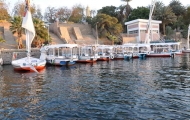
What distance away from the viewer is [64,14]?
93.3 metres

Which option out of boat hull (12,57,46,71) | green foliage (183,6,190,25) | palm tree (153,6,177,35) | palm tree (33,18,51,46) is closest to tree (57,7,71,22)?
palm tree (153,6,177,35)

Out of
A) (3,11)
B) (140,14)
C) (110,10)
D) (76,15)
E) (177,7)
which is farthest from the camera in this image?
(177,7)

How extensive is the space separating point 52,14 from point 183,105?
85.6m

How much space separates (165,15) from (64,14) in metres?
41.6

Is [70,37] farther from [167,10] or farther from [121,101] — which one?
[121,101]

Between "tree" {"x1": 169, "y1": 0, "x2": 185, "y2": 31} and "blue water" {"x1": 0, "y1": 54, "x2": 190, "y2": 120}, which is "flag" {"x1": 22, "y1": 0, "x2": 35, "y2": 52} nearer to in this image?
"blue water" {"x1": 0, "y1": 54, "x2": 190, "y2": 120}

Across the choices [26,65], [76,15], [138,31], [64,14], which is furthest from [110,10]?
[26,65]

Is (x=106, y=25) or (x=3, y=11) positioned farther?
(x=106, y=25)

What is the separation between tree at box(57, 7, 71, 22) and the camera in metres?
92.0

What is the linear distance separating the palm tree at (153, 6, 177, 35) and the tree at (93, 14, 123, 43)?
2333 centimetres

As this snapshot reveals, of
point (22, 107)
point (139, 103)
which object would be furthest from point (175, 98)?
point (22, 107)

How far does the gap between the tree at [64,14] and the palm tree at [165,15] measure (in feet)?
120

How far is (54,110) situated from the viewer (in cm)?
1314

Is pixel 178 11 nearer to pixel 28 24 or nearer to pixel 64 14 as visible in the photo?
pixel 64 14
